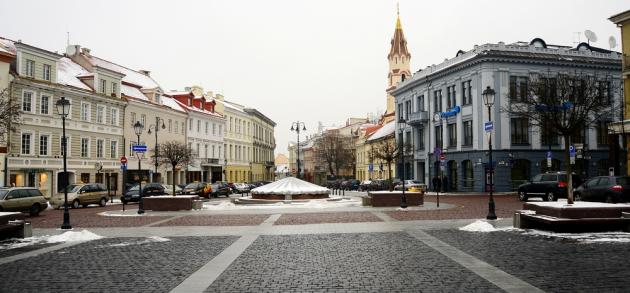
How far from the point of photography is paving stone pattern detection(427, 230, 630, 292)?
834 centimetres

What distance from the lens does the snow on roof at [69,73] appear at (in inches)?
1785

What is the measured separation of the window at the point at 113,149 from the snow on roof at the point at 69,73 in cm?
575

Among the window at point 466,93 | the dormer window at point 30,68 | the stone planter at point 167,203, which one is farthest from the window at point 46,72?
the window at point 466,93

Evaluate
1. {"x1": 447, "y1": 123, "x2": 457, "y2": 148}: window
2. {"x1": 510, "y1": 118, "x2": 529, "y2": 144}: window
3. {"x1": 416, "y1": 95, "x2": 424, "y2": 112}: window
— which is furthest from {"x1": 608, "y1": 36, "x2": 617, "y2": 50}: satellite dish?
{"x1": 416, "y1": 95, "x2": 424, "y2": 112}: window

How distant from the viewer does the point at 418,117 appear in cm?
6041

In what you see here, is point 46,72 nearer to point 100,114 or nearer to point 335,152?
point 100,114

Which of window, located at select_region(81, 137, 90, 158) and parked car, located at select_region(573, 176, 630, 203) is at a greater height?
window, located at select_region(81, 137, 90, 158)

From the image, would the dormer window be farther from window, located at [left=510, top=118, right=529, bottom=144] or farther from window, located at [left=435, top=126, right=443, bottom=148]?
window, located at [left=510, top=118, right=529, bottom=144]

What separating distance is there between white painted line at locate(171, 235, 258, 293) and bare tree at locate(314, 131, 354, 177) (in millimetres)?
87036

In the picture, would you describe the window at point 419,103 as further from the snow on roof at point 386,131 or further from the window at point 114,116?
the window at point 114,116

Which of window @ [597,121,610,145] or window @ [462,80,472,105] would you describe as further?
window @ [462,80,472,105]

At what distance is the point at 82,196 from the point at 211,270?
27.9m

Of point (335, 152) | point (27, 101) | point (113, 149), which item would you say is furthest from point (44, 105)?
point (335, 152)

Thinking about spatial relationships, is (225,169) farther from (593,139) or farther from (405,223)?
(405,223)
